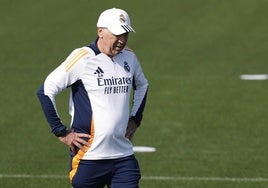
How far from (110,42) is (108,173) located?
4.36ft

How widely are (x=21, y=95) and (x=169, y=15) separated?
7.27 meters

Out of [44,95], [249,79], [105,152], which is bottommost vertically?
[249,79]

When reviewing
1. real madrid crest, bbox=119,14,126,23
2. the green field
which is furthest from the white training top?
the green field

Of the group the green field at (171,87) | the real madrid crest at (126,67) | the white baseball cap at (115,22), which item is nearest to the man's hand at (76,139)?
the real madrid crest at (126,67)

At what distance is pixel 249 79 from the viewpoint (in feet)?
63.7

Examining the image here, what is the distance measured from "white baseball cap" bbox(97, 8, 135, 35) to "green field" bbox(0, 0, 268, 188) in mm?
4200

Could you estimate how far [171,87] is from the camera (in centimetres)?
1880

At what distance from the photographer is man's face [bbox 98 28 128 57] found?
9336 millimetres

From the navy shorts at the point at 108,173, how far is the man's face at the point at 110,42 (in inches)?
42.9

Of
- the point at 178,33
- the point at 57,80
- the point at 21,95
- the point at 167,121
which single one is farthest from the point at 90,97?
the point at 178,33

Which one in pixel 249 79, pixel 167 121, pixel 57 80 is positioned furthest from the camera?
pixel 249 79

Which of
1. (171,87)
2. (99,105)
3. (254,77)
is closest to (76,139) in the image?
(99,105)

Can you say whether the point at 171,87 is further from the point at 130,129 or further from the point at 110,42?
the point at 110,42

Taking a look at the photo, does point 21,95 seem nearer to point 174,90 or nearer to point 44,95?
point 174,90
